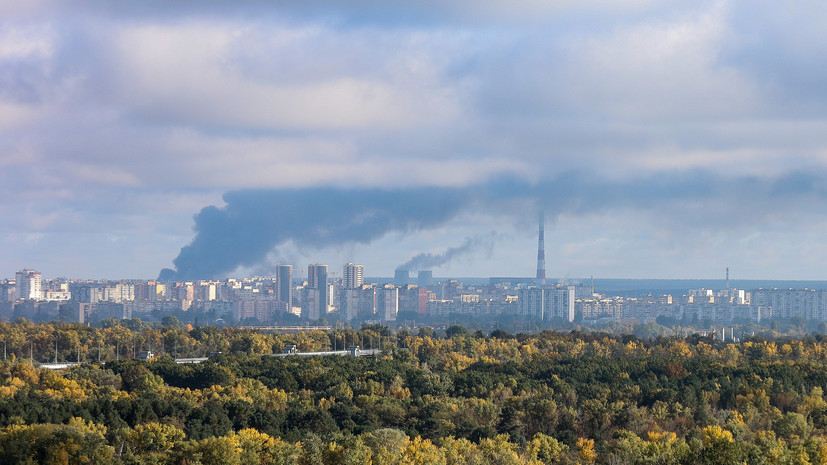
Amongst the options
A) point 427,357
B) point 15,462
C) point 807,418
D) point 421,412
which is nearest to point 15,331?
point 427,357

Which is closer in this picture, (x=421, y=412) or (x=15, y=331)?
(x=421, y=412)

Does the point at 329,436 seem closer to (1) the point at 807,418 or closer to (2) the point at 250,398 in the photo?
(2) the point at 250,398

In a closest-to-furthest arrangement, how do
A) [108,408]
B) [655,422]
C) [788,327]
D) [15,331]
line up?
[108,408]
[655,422]
[15,331]
[788,327]

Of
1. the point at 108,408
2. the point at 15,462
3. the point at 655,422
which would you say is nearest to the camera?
the point at 15,462

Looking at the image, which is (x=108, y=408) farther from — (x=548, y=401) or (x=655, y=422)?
(x=655, y=422)

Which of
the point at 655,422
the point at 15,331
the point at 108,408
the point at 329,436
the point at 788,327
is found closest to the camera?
the point at 329,436

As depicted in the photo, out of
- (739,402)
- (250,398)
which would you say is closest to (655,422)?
(739,402)
